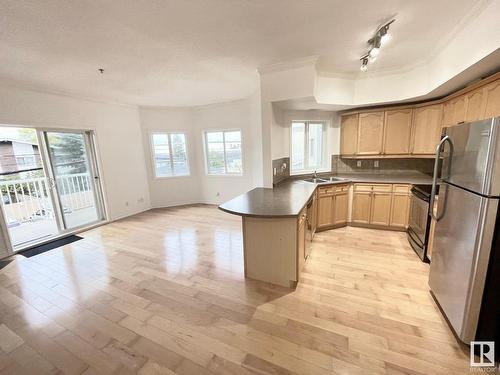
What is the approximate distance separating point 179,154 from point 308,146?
3.70 meters

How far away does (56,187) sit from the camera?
406cm

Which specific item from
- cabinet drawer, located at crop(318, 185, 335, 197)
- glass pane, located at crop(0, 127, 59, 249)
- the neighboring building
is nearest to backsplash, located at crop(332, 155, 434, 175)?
cabinet drawer, located at crop(318, 185, 335, 197)

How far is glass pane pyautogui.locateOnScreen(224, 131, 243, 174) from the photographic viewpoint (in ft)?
18.4

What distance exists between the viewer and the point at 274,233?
7.91 feet

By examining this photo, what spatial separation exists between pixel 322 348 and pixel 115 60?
3897mm

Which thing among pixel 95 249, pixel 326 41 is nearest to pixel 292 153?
pixel 326 41

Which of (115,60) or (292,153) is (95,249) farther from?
(292,153)

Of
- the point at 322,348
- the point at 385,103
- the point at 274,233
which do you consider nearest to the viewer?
the point at 322,348

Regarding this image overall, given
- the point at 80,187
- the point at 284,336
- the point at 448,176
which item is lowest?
the point at 284,336

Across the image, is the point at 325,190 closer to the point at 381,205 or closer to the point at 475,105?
the point at 381,205

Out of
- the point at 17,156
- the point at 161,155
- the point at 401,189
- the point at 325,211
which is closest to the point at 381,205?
the point at 401,189

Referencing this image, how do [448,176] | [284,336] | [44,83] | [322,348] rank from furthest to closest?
[44,83]
[448,176]
[284,336]
[322,348]

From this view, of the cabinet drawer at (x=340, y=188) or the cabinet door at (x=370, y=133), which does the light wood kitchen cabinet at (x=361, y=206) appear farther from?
the cabinet door at (x=370, y=133)

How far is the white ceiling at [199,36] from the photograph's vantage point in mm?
1777
